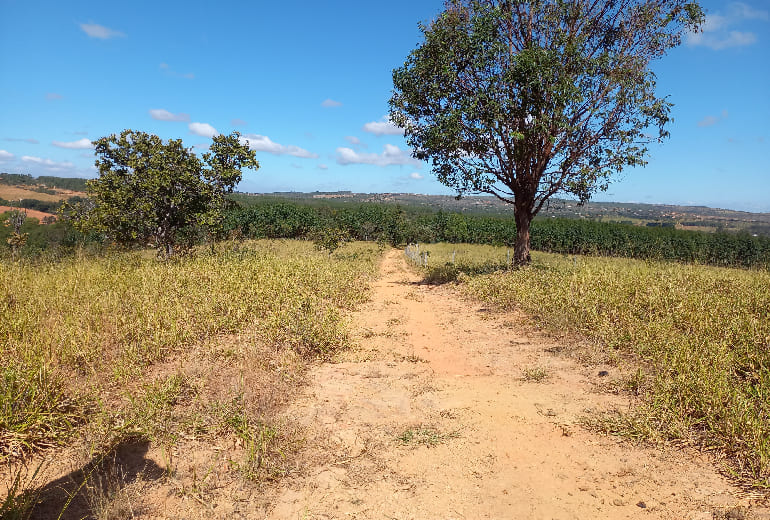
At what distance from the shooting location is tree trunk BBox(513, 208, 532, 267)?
582 inches

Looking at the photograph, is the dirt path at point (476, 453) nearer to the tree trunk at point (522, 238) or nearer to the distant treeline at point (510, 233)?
the tree trunk at point (522, 238)

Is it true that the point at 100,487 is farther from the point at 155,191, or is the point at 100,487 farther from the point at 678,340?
the point at 155,191

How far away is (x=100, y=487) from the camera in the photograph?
313 centimetres

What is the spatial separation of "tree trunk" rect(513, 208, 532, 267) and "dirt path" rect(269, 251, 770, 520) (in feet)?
28.4

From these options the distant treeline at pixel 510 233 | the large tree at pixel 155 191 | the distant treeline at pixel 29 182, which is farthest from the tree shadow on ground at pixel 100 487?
the distant treeline at pixel 29 182

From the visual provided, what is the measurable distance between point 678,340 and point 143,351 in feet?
26.1

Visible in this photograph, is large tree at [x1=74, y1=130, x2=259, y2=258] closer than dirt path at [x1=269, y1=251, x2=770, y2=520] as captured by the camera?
No

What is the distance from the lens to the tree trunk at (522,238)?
14.8 m

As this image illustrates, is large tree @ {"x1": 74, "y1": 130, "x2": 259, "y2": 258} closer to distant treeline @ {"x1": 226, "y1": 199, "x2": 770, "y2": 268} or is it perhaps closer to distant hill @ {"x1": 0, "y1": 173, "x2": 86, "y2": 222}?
distant treeline @ {"x1": 226, "y1": 199, "x2": 770, "y2": 268}

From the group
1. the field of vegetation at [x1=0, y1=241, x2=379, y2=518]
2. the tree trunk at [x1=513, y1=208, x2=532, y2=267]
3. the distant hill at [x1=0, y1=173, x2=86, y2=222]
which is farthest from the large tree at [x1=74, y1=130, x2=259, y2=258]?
the distant hill at [x1=0, y1=173, x2=86, y2=222]

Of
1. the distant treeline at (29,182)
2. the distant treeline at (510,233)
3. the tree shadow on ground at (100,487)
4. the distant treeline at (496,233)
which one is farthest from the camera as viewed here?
the distant treeline at (29,182)

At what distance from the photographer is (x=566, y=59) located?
13.1 meters

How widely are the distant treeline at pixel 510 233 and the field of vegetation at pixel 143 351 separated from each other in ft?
110

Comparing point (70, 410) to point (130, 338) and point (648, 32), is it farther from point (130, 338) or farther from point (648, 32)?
point (648, 32)
